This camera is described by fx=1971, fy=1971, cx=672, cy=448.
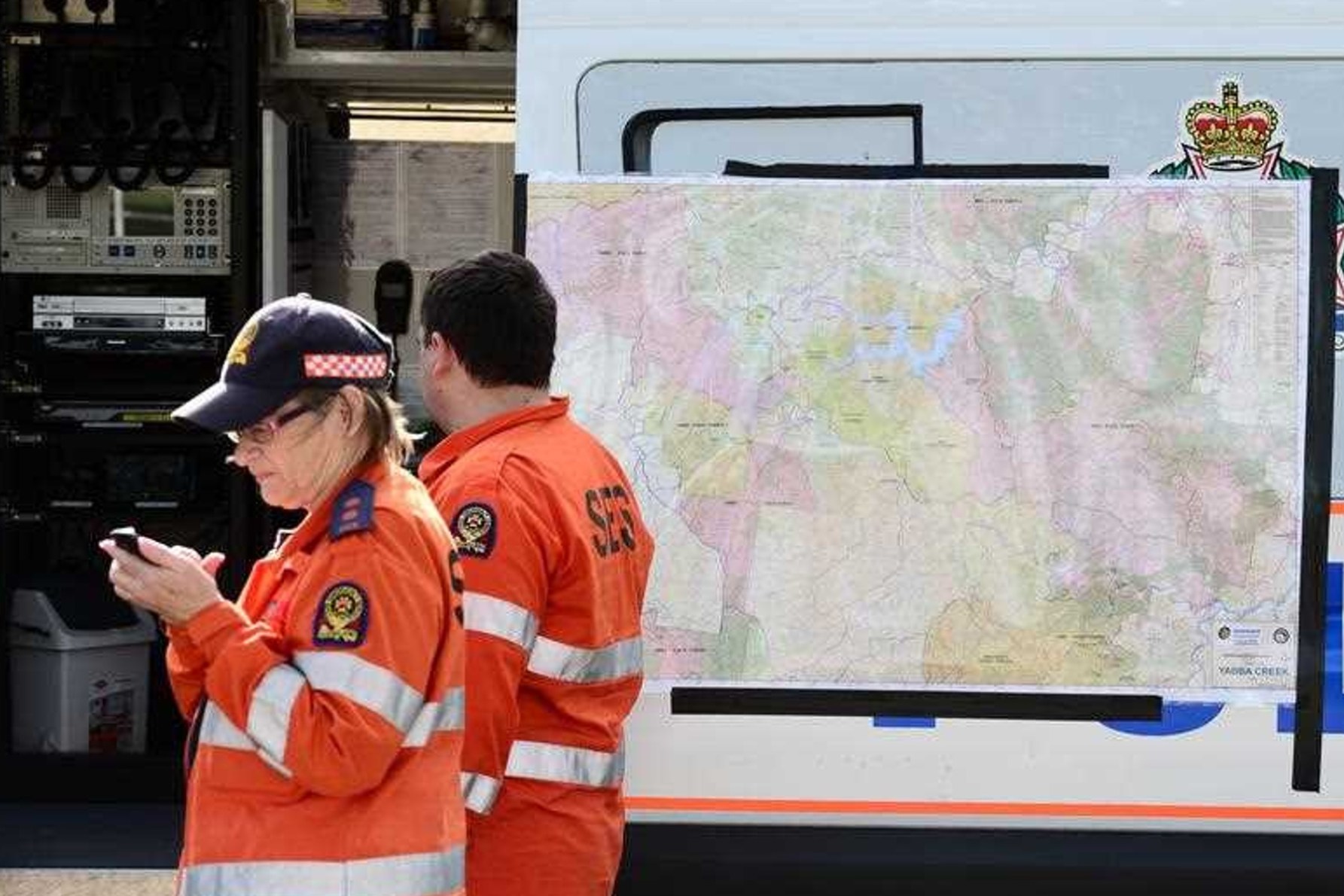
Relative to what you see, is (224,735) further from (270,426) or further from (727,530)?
(727,530)

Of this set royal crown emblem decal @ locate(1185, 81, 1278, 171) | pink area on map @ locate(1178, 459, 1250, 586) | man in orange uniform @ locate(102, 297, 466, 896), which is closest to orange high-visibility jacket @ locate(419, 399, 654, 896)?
man in orange uniform @ locate(102, 297, 466, 896)

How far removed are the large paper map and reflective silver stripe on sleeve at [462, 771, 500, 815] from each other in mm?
954

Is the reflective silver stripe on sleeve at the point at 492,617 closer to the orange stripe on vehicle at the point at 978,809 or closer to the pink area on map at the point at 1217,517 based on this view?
the orange stripe on vehicle at the point at 978,809

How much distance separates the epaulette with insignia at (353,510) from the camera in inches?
88.4

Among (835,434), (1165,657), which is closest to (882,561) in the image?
(835,434)

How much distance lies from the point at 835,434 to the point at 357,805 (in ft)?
5.23

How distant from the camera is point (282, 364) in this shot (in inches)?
90.4

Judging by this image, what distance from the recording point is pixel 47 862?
5.57 metres

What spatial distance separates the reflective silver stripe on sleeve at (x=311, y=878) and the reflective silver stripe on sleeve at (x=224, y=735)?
11 centimetres

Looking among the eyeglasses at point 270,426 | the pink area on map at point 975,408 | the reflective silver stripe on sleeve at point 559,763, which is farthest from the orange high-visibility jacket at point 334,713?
the pink area on map at point 975,408

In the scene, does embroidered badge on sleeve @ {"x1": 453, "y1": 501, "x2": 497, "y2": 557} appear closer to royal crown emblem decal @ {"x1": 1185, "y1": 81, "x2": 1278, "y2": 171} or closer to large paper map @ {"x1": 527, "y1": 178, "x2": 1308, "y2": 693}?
large paper map @ {"x1": 527, "y1": 178, "x2": 1308, "y2": 693}

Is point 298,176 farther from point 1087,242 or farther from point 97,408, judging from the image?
point 1087,242

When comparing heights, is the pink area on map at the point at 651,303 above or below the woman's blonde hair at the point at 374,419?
above

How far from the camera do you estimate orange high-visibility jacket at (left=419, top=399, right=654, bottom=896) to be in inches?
107
